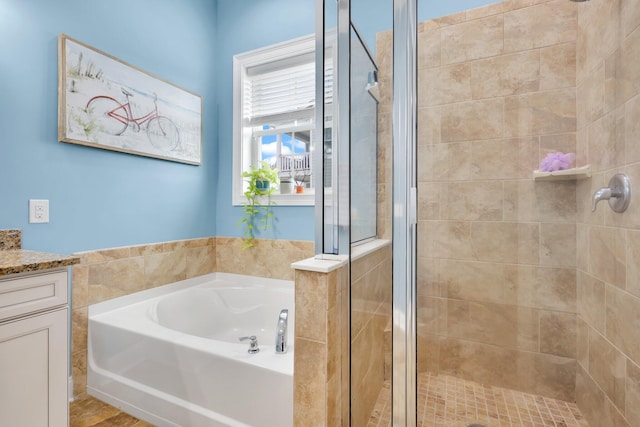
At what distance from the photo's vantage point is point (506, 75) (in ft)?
4.77

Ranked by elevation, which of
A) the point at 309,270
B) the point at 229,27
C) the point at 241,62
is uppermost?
the point at 229,27

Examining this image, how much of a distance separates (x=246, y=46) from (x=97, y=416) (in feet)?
9.04

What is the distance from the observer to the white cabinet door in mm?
1061

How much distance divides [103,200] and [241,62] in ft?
5.21

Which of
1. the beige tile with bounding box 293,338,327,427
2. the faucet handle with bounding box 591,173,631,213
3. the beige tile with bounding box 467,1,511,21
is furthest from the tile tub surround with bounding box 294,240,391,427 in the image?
the beige tile with bounding box 467,1,511,21

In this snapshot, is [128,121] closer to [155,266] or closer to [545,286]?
[155,266]

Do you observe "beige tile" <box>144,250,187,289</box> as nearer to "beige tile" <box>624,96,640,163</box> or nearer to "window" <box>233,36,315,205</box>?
"window" <box>233,36,315,205</box>

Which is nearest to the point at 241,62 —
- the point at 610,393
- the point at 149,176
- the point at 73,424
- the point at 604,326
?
the point at 149,176

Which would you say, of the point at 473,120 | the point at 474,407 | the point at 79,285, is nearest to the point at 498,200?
the point at 473,120

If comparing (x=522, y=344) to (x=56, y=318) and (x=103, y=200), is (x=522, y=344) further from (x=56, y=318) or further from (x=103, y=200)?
(x=103, y=200)

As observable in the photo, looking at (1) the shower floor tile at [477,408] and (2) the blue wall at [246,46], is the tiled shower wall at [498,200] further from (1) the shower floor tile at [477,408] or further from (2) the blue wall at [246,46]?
(2) the blue wall at [246,46]

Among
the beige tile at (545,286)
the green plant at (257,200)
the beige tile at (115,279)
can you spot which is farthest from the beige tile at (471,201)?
the beige tile at (115,279)

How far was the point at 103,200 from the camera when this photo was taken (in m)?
1.91

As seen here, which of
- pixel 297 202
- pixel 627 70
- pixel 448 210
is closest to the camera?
pixel 627 70
